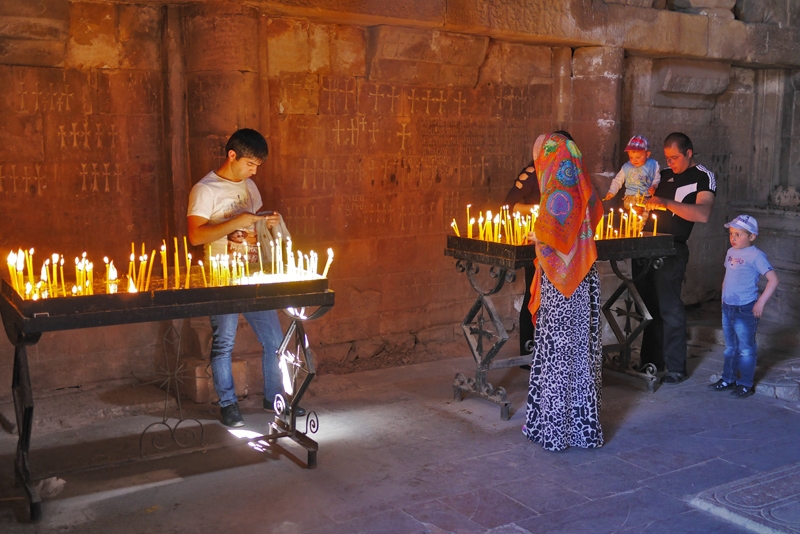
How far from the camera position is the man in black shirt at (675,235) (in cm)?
593

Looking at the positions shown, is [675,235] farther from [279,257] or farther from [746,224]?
[279,257]

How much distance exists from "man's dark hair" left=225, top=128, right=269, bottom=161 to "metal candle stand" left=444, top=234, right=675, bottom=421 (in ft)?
4.81

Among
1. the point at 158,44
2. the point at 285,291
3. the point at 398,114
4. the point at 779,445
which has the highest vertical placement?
the point at 158,44

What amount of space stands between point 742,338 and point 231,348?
340cm

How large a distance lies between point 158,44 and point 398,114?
76.5 inches

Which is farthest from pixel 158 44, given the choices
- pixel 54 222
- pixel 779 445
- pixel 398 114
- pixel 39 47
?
pixel 779 445

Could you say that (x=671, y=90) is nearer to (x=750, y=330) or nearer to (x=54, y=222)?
(x=750, y=330)

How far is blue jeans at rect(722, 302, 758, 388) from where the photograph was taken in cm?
571

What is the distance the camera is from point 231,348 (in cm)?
492

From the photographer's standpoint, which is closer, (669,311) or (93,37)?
(93,37)

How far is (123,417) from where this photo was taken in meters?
5.27

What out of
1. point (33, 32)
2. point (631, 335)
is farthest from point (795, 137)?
point (33, 32)

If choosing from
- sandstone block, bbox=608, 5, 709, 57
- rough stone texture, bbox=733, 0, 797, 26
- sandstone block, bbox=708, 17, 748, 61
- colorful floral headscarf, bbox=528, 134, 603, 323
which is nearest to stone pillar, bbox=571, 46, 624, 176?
sandstone block, bbox=608, 5, 709, 57

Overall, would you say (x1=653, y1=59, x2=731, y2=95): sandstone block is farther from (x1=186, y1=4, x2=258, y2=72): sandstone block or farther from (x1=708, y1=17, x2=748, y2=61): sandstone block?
(x1=186, y1=4, x2=258, y2=72): sandstone block
